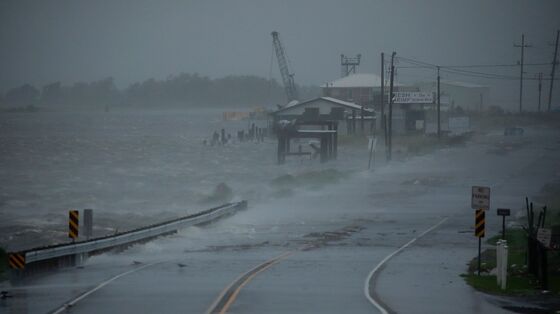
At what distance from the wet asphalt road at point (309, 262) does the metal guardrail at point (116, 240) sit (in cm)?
40

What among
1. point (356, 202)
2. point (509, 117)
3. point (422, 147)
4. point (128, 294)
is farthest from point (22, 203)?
point (509, 117)

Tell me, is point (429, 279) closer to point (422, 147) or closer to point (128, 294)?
point (128, 294)

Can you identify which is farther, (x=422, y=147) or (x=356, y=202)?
(x=422, y=147)

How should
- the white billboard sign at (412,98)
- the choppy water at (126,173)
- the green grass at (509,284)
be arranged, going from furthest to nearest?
1. the white billboard sign at (412,98)
2. the choppy water at (126,173)
3. the green grass at (509,284)

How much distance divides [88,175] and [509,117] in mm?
78089

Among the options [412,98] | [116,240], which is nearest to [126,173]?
[412,98]

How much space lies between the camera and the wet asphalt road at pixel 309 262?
1817 centimetres

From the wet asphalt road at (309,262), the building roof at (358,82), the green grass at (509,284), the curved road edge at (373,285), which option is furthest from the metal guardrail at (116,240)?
the building roof at (358,82)

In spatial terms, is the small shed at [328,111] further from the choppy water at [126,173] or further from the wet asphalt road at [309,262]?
the wet asphalt road at [309,262]

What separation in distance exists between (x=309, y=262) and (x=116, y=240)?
20.7 feet

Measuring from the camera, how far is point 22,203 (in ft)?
212

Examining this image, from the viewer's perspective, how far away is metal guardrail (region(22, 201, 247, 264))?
22.6 meters

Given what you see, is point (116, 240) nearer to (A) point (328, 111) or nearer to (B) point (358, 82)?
(A) point (328, 111)

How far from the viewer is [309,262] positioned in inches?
985
